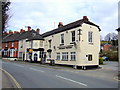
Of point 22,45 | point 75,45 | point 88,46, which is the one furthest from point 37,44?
point 88,46

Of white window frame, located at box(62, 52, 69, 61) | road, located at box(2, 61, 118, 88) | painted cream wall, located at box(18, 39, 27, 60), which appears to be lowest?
road, located at box(2, 61, 118, 88)

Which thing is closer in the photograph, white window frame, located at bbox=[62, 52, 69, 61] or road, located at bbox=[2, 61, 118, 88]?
road, located at bbox=[2, 61, 118, 88]

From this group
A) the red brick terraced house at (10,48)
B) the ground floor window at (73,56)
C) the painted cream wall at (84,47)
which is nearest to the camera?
the painted cream wall at (84,47)

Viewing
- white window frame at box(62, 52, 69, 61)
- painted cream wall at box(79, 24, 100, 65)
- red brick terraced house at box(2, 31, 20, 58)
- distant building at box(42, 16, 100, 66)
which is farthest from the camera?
red brick terraced house at box(2, 31, 20, 58)

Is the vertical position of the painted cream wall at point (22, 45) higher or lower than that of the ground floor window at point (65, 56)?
higher

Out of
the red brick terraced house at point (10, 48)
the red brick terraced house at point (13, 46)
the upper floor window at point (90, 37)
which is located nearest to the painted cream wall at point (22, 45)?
the red brick terraced house at point (13, 46)

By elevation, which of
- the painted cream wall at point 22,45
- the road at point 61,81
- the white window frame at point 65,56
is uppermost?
the painted cream wall at point 22,45

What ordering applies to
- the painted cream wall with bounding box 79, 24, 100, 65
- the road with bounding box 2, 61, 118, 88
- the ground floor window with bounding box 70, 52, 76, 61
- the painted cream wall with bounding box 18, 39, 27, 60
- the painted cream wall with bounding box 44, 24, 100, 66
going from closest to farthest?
the road with bounding box 2, 61, 118, 88
the painted cream wall with bounding box 44, 24, 100, 66
the painted cream wall with bounding box 79, 24, 100, 65
the ground floor window with bounding box 70, 52, 76, 61
the painted cream wall with bounding box 18, 39, 27, 60

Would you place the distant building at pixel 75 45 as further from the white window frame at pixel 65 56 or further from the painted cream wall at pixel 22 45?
the painted cream wall at pixel 22 45

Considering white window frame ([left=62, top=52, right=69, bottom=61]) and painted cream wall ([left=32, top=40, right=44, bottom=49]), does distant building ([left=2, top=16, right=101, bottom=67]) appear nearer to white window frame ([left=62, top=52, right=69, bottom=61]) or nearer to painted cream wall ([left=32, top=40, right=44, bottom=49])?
white window frame ([left=62, top=52, right=69, bottom=61])

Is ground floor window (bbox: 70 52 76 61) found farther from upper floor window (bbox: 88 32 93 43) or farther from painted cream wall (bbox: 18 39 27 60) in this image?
painted cream wall (bbox: 18 39 27 60)

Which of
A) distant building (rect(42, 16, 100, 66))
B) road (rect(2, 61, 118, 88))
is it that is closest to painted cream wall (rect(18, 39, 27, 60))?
distant building (rect(42, 16, 100, 66))

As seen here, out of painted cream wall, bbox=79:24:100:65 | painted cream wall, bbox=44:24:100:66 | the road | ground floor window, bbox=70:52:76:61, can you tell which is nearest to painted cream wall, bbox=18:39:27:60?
painted cream wall, bbox=44:24:100:66

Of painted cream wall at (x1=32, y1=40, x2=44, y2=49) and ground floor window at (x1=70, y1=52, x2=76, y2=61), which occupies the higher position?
painted cream wall at (x1=32, y1=40, x2=44, y2=49)
